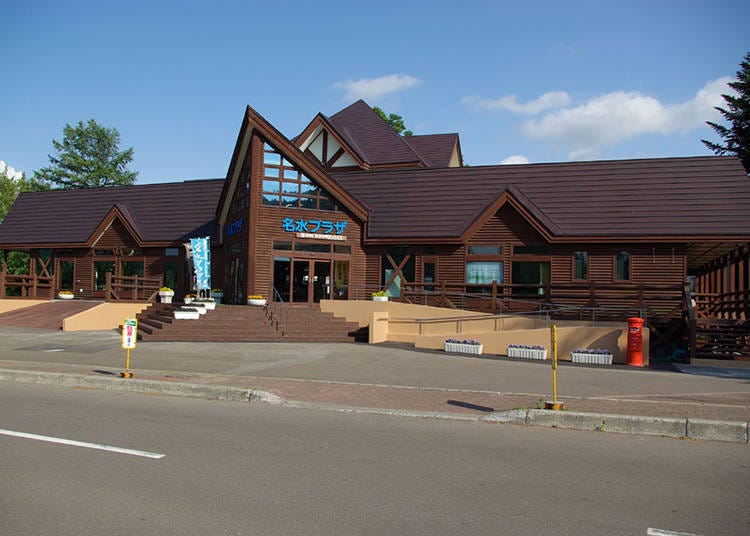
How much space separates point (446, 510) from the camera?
16.5ft

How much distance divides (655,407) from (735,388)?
3.54 meters

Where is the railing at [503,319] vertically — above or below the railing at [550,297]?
below

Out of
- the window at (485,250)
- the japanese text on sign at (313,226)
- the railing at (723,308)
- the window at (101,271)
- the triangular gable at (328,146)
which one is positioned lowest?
the railing at (723,308)

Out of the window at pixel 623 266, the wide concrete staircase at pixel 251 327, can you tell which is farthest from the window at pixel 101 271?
the window at pixel 623 266

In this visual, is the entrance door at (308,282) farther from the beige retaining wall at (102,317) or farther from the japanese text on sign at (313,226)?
the beige retaining wall at (102,317)

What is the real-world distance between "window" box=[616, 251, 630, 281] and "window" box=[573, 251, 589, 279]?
112cm

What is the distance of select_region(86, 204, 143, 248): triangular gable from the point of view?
29700 mm

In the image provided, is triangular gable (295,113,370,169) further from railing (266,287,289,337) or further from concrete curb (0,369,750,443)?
concrete curb (0,369,750,443)

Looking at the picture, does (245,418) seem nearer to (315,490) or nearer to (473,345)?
(315,490)

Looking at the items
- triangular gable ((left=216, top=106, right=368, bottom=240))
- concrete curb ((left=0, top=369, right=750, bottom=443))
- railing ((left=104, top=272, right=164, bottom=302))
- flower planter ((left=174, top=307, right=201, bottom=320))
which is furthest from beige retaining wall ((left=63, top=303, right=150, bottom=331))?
concrete curb ((left=0, top=369, right=750, bottom=443))

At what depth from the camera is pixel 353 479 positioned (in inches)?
229

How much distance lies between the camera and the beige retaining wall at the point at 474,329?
56.8ft

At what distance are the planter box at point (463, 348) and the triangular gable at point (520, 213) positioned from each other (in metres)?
7.08

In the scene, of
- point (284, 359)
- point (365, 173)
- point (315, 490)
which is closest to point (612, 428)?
point (315, 490)
